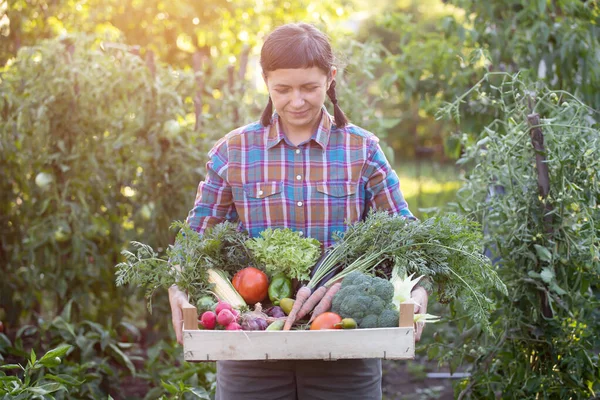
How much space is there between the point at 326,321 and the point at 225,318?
0.83 ft

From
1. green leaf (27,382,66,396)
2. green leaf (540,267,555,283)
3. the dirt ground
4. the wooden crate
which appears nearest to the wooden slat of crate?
the wooden crate

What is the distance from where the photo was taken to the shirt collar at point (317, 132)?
2.39m

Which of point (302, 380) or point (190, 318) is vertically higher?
point (190, 318)

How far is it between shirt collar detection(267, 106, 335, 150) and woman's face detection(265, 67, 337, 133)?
0.07 m

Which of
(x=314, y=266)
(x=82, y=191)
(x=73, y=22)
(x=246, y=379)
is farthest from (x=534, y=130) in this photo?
(x=73, y=22)

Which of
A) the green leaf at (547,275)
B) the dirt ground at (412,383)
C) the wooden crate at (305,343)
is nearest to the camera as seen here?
the wooden crate at (305,343)

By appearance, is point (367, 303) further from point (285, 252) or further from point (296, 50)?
point (296, 50)

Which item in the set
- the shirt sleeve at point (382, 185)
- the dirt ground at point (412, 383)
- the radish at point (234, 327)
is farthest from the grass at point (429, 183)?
the radish at point (234, 327)

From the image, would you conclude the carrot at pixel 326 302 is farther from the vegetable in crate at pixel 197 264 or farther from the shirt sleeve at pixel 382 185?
the shirt sleeve at pixel 382 185

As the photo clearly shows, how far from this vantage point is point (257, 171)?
2396 mm

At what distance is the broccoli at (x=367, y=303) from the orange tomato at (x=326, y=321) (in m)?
0.03

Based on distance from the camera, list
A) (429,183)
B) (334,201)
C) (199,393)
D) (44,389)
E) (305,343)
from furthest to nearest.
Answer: (429,183), (199,393), (44,389), (334,201), (305,343)

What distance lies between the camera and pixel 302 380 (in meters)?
2.25

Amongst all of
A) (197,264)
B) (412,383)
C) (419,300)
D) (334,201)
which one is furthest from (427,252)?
(412,383)
